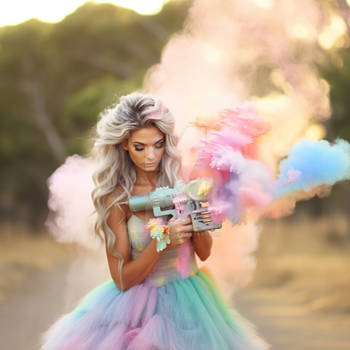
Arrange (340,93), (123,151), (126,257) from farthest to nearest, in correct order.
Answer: (340,93) → (123,151) → (126,257)

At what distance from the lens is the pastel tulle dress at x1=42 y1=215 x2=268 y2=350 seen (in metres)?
3.21

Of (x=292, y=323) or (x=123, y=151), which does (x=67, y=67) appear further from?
(x=123, y=151)

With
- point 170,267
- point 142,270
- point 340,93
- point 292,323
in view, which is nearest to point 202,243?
point 170,267

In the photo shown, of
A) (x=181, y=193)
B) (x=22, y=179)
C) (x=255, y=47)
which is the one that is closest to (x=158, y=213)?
(x=181, y=193)

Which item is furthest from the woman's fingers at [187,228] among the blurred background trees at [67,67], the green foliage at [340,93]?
the blurred background trees at [67,67]

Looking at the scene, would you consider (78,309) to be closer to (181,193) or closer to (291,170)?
(181,193)

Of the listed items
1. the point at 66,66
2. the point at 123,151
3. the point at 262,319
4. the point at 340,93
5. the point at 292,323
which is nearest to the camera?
the point at 123,151

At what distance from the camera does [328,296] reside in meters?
11.3

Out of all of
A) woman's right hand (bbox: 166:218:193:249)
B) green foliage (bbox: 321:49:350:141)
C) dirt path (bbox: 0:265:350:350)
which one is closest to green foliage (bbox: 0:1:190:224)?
green foliage (bbox: 321:49:350:141)

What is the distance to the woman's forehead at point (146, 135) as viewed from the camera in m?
3.41

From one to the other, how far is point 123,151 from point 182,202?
0.47m

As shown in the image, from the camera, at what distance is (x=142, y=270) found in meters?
3.31

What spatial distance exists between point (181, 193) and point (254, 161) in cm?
39

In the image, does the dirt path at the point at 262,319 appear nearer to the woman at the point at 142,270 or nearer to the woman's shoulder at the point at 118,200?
the woman at the point at 142,270
